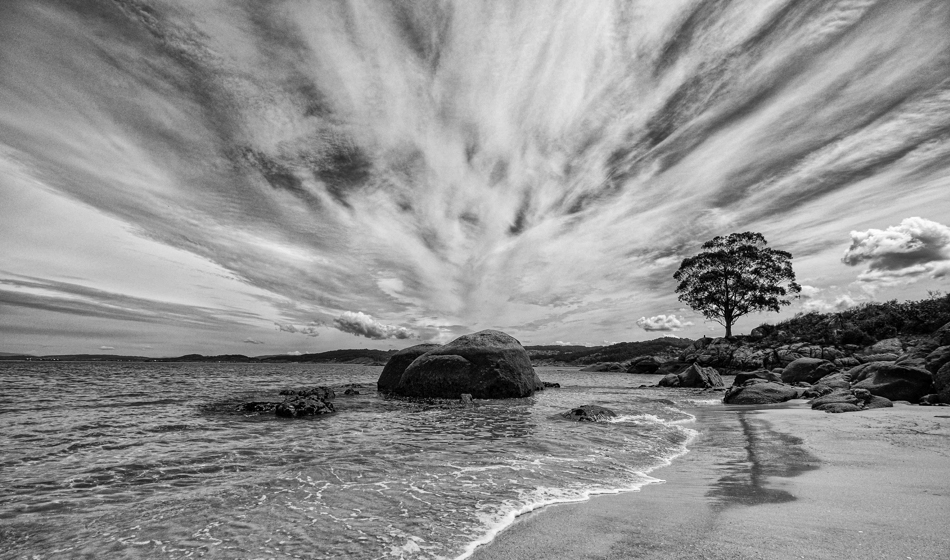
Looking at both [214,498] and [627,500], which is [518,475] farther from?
[214,498]

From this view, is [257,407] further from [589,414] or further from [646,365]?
[646,365]

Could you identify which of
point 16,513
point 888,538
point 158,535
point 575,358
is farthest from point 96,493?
point 575,358

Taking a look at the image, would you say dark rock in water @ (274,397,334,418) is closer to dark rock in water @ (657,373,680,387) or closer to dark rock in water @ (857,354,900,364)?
dark rock in water @ (657,373,680,387)

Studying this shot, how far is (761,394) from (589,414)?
30.6 feet

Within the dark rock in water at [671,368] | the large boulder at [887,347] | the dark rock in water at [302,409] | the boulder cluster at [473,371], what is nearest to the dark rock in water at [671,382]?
the large boulder at [887,347]

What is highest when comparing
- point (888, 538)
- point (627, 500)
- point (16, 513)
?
point (888, 538)

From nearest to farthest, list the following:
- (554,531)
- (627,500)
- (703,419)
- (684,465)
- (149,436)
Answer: (554,531)
(627,500)
(684,465)
(149,436)
(703,419)

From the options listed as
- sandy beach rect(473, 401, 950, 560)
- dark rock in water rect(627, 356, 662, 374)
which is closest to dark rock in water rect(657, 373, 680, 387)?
dark rock in water rect(627, 356, 662, 374)

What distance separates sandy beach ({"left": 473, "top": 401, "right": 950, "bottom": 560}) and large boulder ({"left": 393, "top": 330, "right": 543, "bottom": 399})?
12.2 meters

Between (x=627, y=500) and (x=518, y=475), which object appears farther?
(x=518, y=475)

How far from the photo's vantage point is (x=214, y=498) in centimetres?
507

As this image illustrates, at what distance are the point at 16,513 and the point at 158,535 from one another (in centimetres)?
219

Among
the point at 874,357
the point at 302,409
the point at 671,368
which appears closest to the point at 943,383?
the point at 874,357

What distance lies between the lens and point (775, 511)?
13.5ft
